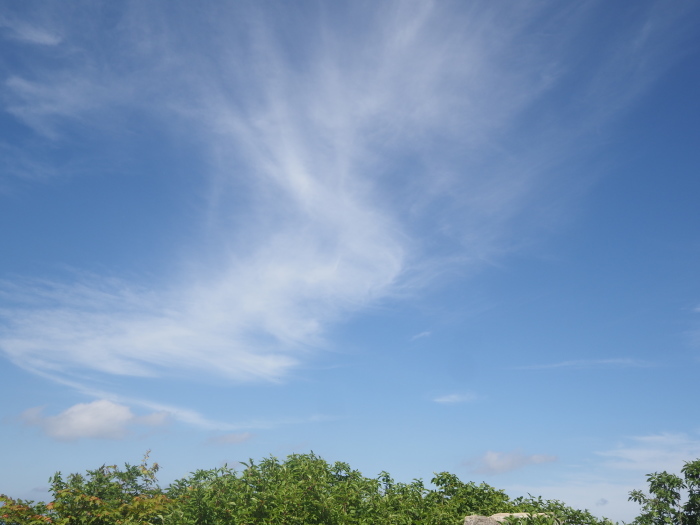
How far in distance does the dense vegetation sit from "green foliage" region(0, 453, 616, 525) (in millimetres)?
25

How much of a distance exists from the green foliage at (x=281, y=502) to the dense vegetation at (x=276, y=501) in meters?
0.03

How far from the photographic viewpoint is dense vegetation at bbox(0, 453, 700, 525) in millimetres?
13688

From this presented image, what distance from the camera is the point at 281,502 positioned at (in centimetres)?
1363

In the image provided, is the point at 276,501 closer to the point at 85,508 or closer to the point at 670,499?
the point at 85,508

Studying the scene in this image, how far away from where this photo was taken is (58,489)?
54.1 ft

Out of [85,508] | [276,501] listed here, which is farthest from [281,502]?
[85,508]

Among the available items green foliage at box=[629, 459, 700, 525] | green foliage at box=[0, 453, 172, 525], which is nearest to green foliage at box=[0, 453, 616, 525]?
green foliage at box=[0, 453, 172, 525]

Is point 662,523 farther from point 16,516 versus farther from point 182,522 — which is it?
point 16,516

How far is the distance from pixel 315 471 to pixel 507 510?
5618 millimetres

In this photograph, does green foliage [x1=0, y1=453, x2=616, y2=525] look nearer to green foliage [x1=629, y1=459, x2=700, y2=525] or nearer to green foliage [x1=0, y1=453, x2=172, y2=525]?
green foliage [x1=0, y1=453, x2=172, y2=525]

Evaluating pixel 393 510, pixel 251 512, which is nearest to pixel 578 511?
pixel 393 510

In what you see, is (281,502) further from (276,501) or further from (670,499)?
(670,499)

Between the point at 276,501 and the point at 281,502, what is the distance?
0.12m

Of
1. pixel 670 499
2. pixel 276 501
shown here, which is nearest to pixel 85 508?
pixel 276 501
